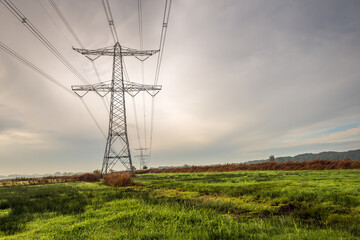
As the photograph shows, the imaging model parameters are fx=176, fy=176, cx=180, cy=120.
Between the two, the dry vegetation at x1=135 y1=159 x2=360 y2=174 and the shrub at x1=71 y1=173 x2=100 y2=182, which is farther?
the shrub at x1=71 y1=173 x2=100 y2=182

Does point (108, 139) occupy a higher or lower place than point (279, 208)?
higher

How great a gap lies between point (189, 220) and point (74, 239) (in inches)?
122

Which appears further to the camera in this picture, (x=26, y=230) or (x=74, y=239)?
(x=26, y=230)

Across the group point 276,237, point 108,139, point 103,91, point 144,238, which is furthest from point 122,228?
point 103,91

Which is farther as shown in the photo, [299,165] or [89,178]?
[89,178]

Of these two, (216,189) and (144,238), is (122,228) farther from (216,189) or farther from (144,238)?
(216,189)

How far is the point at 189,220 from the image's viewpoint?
541 cm

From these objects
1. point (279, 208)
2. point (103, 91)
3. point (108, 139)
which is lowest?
point (279, 208)

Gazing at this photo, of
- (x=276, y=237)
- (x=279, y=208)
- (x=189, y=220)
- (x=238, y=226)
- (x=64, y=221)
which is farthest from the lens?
(x=279, y=208)

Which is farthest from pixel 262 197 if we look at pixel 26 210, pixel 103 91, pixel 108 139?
pixel 103 91

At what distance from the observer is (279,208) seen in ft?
23.3

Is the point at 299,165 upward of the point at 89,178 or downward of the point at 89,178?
downward

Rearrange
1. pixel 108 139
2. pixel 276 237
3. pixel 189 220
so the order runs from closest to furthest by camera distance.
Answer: pixel 276 237, pixel 189 220, pixel 108 139

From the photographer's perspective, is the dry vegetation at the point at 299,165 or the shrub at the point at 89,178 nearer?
the dry vegetation at the point at 299,165
